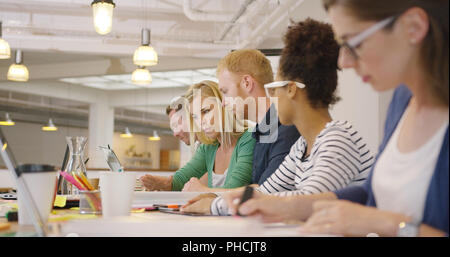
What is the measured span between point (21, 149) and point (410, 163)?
374 inches

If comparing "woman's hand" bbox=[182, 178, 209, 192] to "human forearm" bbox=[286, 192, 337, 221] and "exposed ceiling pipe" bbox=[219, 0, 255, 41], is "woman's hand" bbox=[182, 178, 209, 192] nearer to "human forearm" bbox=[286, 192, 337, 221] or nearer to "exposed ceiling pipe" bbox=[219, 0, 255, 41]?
"human forearm" bbox=[286, 192, 337, 221]

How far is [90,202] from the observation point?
133cm

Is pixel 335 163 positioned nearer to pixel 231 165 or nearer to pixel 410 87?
pixel 410 87

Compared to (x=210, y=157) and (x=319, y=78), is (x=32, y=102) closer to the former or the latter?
(x=210, y=157)

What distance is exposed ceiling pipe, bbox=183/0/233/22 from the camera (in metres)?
6.15

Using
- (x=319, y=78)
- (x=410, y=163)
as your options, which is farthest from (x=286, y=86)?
(x=410, y=163)

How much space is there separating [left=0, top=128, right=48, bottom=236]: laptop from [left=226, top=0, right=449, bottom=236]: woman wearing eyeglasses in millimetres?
486

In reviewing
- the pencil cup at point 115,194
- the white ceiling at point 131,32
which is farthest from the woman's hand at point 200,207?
the white ceiling at point 131,32

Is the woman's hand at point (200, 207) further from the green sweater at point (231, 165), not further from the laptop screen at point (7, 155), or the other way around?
the green sweater at point (231, 165)

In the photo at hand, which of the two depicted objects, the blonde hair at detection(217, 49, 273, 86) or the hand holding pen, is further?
the blonde hair at detection(217, 49, 273, 86)

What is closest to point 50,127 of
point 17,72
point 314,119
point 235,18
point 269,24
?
point 17,72

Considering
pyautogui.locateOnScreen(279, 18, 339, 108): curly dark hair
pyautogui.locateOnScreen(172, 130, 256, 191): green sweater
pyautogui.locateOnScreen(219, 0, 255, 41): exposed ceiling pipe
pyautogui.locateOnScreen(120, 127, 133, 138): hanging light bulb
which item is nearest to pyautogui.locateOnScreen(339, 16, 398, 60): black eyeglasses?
pyautogui.locateOnScreen(279, 18, 339, 108): curly dark hair
